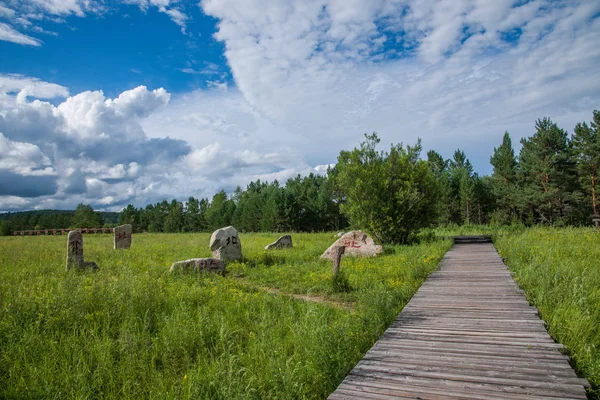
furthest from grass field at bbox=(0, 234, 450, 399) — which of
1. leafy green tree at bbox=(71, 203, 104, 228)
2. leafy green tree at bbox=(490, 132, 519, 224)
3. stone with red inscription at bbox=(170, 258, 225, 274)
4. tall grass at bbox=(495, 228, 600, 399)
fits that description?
leafy green tree at bbox=(71, 203, 104, 228)

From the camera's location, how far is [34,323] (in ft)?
19.0

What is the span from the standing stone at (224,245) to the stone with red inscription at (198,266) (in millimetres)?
1625

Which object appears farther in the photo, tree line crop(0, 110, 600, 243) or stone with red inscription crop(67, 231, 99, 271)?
tree line crop(0, 110, 600, 243)

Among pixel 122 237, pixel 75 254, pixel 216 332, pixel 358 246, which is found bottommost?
pixel 216 332

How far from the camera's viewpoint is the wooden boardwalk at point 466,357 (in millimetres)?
3349

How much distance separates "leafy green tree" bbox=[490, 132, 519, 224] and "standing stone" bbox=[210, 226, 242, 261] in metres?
41.3

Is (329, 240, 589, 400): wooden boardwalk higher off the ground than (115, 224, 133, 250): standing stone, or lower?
lower

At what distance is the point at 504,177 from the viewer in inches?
1935

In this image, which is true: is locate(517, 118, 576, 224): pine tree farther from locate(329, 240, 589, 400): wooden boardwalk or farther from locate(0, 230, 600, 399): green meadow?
locate(329, 240, 589, 400): wooden boardwalk

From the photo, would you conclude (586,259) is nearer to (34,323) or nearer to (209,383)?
(209,383)

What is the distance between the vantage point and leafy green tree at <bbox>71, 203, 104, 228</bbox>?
67.1 m

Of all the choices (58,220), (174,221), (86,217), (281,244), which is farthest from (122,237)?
(58,220)

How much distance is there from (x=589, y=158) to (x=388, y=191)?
31.4m

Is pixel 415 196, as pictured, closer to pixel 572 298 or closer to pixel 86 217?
pixel 572 298
